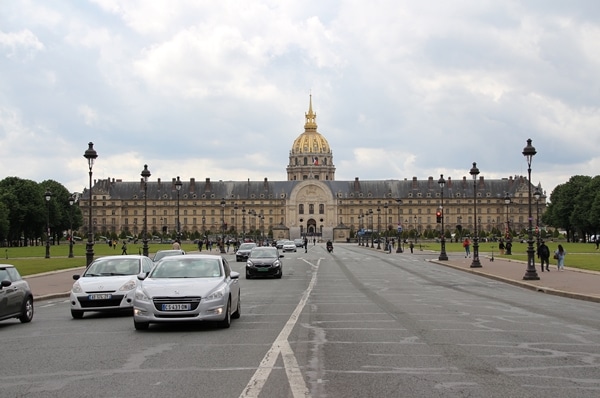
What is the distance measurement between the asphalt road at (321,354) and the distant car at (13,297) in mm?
334

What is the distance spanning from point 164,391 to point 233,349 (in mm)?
3548

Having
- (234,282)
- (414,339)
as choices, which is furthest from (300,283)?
(414,339)

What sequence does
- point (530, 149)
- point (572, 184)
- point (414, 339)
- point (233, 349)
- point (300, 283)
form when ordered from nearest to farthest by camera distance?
point (233, 349)
point (414, 339)
point (300, 283)
point (530, 149)
point (572, 184)

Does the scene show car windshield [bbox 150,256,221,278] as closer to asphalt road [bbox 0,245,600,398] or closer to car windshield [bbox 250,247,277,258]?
asphalt road [bbox 0,245,600,398]

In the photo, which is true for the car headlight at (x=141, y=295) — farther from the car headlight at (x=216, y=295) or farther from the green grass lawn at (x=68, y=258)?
the green grass lawn at (x=68, y=258)

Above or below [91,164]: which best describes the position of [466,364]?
below

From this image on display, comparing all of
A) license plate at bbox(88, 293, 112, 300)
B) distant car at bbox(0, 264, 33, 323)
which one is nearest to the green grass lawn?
→ distant car at bbox(0, 264, 33, 323)

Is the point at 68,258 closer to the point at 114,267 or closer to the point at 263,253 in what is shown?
the point at 263,253

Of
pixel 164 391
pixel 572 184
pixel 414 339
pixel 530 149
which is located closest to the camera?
pixel 164 391

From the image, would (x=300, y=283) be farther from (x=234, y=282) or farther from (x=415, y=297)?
(x=234, y=282)

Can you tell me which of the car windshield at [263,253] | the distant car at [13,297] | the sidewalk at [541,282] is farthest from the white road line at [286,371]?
the car windshield at [263,253]

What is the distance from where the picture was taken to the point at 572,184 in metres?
128

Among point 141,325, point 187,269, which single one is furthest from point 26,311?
point 187,269

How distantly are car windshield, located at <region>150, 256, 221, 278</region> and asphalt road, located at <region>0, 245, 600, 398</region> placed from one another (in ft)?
3.58
